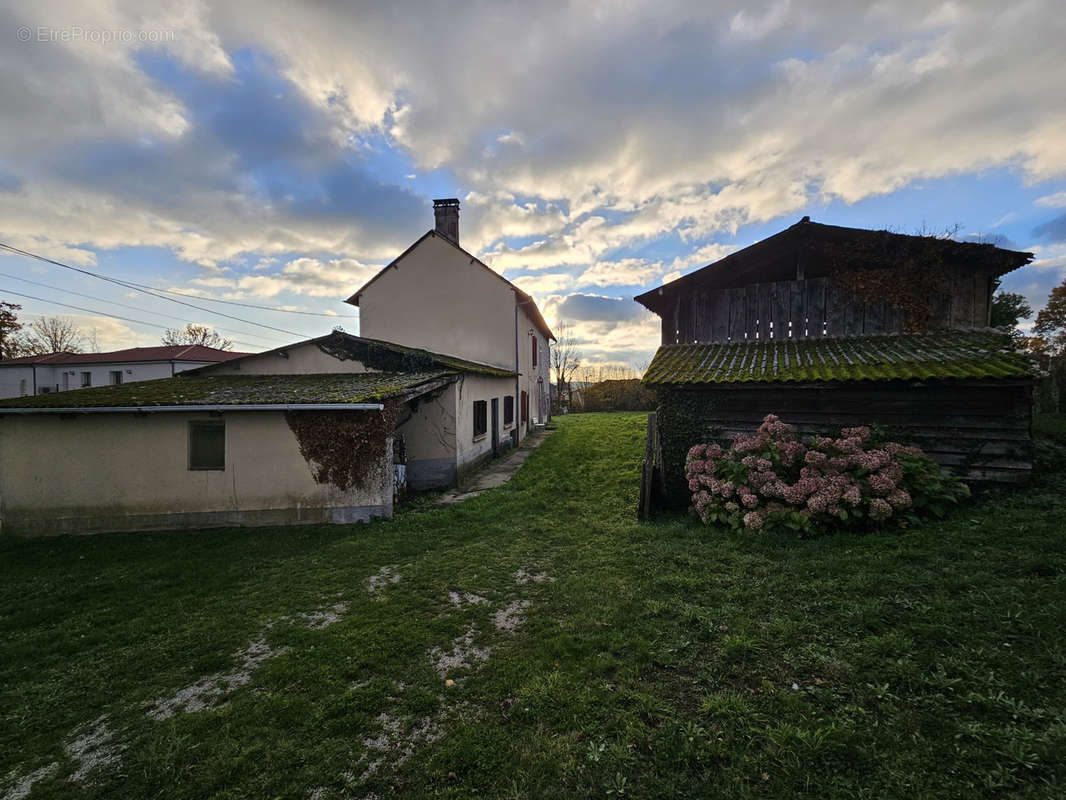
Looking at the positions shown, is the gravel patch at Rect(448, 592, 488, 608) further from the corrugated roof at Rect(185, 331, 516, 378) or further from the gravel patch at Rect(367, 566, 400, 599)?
the corrugated roof at Rect(185, 331, 516, 378)

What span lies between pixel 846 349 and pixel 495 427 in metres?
10.9

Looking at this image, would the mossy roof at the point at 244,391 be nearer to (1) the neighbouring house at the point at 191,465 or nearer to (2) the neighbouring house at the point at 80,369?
(1) the neighbouring house at the point at 191,465

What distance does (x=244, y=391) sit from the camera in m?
9.52

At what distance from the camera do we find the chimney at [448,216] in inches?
722

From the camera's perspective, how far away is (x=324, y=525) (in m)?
8.52

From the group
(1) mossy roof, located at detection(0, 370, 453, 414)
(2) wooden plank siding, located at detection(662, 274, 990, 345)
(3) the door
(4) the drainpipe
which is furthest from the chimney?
(2) wooden plank siding, located at detection(662, 274, 990, 345)

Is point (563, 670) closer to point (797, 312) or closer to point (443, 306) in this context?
point (797, 312)

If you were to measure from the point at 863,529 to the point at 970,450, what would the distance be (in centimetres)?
313

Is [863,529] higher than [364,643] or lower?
higher

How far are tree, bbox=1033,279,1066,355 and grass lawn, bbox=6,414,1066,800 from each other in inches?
1130

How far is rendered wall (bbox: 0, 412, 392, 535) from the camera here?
27.9 ft

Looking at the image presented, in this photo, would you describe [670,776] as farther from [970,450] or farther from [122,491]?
[122,491]

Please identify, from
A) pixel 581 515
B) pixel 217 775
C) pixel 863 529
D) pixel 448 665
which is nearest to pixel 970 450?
pixel 863 529

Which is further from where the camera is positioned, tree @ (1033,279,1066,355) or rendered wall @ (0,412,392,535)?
tree @ (1033,279,1066,355)
